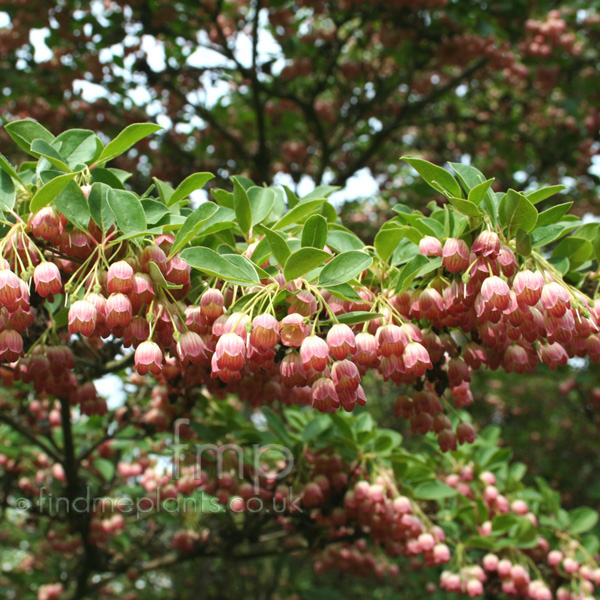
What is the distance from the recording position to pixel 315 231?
5.11 ft

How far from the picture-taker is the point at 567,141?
253 inches

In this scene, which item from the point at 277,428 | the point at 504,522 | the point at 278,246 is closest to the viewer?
the point at 278,246

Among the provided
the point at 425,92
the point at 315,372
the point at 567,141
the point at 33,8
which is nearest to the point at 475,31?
the point at 425,92

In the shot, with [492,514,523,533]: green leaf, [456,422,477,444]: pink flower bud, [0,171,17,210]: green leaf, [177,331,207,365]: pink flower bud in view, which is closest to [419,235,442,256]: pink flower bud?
[177,331,207,365]: pink flower bud

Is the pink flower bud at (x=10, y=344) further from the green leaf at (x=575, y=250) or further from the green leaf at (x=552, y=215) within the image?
the green leaf at (x=575, y=250)

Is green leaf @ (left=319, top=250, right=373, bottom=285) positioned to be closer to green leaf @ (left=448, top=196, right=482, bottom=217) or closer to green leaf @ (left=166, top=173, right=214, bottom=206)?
green leaf @ (left=448, top=196, right=482, bottom=217)

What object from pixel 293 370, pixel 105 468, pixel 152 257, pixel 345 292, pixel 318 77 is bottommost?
pixel 105 468

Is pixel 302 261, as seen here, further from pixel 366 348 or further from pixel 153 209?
pixel 153 209

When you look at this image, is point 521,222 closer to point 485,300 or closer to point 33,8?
point 485,300

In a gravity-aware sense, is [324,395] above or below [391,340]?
below

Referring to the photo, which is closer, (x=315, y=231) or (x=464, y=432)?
(x=315, y=231)

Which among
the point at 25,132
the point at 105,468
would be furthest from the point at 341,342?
the point at 105,468

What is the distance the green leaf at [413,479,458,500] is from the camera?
2918mm

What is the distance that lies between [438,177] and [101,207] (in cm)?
92
